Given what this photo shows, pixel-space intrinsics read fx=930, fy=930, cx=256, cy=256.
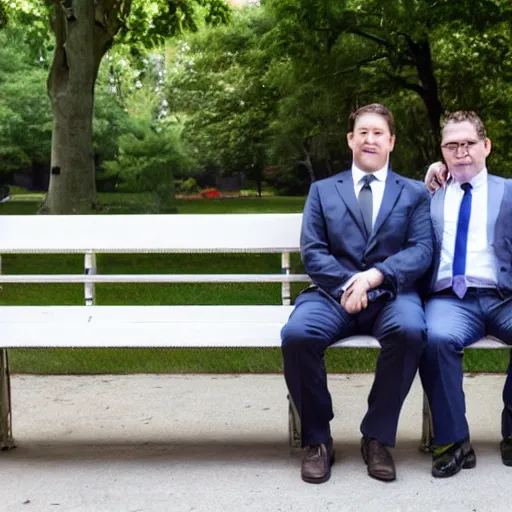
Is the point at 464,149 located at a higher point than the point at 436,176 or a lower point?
higher

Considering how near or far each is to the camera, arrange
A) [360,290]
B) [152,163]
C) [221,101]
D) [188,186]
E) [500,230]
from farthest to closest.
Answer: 1. [221,101]
2. [188,186]
3. [152,163]
4. [500,230]
5. [360,290]

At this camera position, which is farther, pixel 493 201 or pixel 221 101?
pixel 221 101

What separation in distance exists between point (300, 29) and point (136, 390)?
9918 millimetres

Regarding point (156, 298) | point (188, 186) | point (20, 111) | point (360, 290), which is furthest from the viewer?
point (20, 111)

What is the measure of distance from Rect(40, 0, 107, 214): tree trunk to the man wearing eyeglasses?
9858mm

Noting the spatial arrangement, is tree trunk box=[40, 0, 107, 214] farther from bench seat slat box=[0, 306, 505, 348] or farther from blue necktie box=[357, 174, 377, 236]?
blue necktie box=[357, 174, 377, 236]

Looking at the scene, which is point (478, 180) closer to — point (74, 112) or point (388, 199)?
point (388, 199)

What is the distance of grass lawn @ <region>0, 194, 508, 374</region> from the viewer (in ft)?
19.7

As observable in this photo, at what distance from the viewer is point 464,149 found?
389cm

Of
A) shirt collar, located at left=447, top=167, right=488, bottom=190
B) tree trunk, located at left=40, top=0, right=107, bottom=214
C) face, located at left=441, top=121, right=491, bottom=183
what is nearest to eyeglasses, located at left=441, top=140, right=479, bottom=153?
face, located at left=441, top=121, right=491, bottom=183

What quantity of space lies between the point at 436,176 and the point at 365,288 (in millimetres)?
741

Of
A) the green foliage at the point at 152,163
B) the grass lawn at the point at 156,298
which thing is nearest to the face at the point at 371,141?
the grass lawn at the point at 156,298

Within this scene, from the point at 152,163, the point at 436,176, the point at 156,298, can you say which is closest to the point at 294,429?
the point at 436,176

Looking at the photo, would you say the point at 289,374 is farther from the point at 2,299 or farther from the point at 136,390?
the point at 2,299
